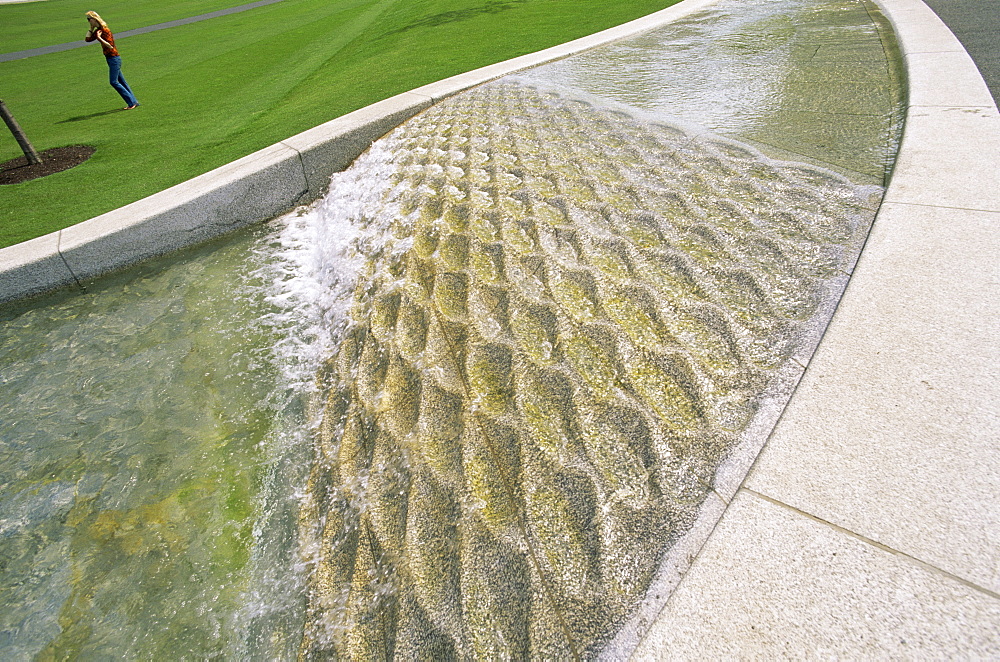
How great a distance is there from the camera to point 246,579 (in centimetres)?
224

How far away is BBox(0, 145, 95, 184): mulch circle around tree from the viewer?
573 cm

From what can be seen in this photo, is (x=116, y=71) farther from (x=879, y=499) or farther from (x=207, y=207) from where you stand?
(x=879, y=499)

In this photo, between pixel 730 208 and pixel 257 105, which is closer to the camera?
pixel 730 208

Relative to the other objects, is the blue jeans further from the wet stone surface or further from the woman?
the wet stone surface

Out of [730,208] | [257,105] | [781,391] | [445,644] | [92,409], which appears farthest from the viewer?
[257,105]

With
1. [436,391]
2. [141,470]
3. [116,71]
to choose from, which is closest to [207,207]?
[141,470]

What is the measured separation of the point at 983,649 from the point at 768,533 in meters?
0.49

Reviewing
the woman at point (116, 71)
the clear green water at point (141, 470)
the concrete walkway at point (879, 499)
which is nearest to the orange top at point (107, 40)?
the woman at point (116, 71)

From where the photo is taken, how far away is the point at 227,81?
352 inches

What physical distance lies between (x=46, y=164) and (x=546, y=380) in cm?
690

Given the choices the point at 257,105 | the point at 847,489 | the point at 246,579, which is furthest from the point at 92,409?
the point at 257,105

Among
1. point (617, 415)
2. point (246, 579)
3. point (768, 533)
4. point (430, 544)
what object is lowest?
point (246, 579)

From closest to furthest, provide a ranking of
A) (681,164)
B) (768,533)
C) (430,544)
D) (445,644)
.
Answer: (768,533) < (445,644) < (430,544) < (681,164)

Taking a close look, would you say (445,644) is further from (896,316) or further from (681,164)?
(681,164)
